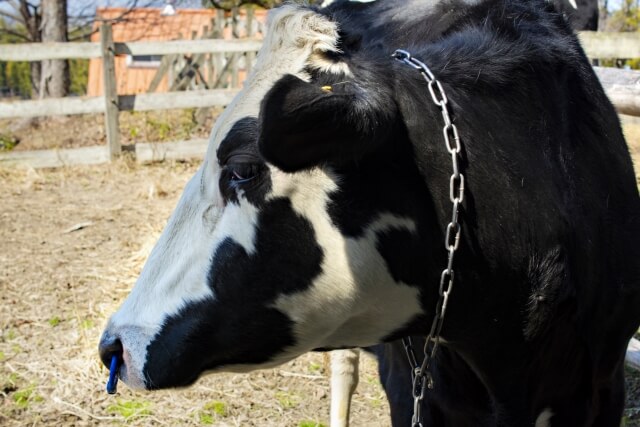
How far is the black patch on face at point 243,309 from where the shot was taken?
5.52 ft

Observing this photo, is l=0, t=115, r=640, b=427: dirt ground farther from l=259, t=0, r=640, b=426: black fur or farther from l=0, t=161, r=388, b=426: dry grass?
l=259, t=0, r=640, b=426: black fur

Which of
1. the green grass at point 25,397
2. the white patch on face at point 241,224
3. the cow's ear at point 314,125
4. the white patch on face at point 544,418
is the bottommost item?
the green grass at point 25,397

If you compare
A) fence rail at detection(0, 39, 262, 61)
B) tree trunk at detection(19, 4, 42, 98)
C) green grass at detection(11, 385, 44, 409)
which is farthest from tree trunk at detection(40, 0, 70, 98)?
green grass at detection(11, 385, 44, 409)

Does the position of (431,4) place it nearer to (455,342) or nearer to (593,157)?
(593,157)

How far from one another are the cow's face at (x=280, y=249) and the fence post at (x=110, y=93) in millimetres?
7812

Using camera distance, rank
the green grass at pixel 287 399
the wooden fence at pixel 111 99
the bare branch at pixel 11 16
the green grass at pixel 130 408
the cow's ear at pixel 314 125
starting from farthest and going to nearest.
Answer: the bare branch at pixel 11 16 → the wooden fence at pixel 111 99 → the green grass at pixel 287 399 → the green grass at pixel 130 408 → the cow's ear at pixel 314 125

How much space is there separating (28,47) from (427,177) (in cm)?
846

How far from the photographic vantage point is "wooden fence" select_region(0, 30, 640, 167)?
8820 mm

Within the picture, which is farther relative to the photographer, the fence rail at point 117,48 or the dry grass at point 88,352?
the fence rail at point 117,48

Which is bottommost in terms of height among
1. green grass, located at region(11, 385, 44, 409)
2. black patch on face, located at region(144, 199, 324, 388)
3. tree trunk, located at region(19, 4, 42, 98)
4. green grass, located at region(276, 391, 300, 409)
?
tree trunk, located at region(19, 4, 42, 98)

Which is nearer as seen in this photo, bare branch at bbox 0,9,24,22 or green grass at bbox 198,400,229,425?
green grass at bbox 198,400,229,425

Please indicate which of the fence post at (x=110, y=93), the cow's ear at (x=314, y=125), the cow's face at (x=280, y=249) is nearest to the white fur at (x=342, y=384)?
the cow's face at (x=280, y=249)

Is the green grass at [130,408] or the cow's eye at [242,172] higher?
the cow's eye at [242,172]

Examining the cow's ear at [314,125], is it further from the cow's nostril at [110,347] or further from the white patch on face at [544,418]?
the white patch on face at [544,418]
